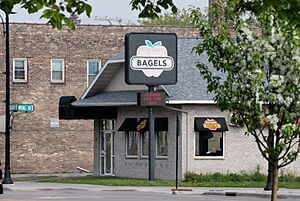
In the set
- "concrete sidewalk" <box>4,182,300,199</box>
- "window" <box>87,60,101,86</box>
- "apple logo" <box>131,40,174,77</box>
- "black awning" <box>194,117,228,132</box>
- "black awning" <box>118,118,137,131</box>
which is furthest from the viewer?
"window" <box>87,60,101,86</box>

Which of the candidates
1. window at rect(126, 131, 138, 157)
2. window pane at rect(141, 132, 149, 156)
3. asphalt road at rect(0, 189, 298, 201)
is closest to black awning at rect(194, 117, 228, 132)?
window pane at rect(141, 132, 149, 156)

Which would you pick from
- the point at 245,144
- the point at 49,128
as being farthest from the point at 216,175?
the point at 49,128

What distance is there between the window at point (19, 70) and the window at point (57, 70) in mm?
1571

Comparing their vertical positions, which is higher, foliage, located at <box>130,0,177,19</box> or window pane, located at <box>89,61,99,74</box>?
window pane, located at <box>89,61,99,74</box>

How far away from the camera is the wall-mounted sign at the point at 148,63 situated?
143 ft

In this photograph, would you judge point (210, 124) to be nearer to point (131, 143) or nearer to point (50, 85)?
point (131, 143)

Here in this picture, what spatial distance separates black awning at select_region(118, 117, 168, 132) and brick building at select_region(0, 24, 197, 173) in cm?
1153

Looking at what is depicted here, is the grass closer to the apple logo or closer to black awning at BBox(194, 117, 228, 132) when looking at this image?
black awning at BBox(194, 117, 228, 132)

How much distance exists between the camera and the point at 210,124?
144ft

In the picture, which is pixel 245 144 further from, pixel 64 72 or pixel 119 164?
pixel 64 72

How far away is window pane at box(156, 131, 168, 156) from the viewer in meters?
45.3

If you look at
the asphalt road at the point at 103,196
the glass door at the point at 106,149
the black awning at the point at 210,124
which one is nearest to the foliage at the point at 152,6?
the asphalt road at the point at 103,196

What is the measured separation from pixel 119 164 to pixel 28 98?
1155 cm

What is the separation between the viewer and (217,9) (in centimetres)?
1948
